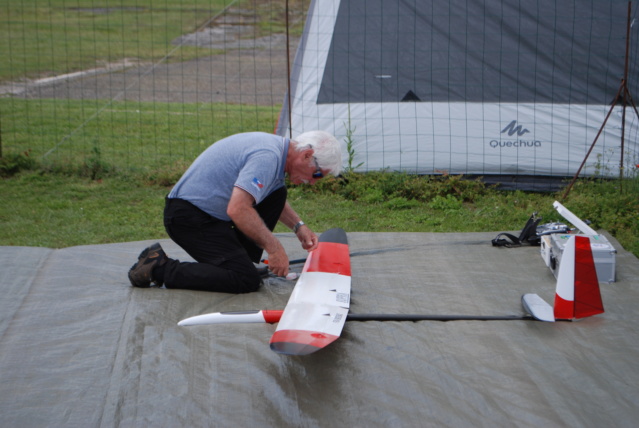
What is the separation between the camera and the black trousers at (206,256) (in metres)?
3.42

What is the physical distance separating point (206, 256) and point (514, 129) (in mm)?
3855

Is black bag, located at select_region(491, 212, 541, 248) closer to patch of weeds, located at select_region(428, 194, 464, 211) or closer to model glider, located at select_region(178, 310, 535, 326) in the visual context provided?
model glider, located at select_region(178, 310, 535, 326)

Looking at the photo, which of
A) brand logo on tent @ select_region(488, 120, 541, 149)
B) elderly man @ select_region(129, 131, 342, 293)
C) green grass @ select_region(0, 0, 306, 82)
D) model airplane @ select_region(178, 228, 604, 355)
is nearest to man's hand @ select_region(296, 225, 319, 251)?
elderly man @ select_region(129, 131, 342, 293)

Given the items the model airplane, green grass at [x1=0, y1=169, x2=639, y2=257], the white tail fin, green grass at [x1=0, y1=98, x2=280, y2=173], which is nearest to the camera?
the model airplane

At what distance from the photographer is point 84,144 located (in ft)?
26.6

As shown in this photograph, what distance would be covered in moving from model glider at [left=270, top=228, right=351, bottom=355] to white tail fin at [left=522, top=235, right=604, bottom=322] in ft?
2.97

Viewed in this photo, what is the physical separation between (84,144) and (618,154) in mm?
5927

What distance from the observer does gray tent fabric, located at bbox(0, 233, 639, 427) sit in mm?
2322

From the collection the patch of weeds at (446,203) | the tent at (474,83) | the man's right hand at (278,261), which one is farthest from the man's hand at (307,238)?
the tent at (474,83)

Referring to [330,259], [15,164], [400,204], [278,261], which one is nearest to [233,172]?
[278,261]

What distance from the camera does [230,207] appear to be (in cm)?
324

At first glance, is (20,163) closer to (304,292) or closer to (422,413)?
(304,292)

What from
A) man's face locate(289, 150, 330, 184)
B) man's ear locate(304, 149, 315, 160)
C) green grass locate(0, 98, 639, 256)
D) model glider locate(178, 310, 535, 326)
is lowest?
green grass locate(0, 98, 639, 256)

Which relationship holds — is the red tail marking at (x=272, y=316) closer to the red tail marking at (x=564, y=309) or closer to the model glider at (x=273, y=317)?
the model glider at (x=273, y=317)
